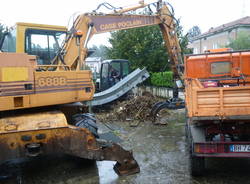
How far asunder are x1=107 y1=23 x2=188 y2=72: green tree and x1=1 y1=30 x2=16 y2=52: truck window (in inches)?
455

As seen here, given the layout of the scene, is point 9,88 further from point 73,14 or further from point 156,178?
point 73,14

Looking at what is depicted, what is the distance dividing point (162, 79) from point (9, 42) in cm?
1147

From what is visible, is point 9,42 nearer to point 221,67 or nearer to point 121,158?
point 121,158

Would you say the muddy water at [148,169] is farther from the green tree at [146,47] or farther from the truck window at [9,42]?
the green tree at [146,47]

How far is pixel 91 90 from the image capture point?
503 cm

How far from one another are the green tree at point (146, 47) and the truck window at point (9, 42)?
11.6 m

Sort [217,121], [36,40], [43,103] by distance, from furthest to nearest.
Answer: [36,40]
[43,103]
[217,121]

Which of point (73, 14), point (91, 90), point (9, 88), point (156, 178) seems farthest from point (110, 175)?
point (73, 14)

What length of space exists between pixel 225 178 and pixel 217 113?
4.45ft

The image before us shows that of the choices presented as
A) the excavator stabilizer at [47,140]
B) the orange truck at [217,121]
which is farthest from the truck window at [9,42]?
the orange truck at [217,121]

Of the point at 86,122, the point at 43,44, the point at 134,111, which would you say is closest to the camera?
the point at 86,122

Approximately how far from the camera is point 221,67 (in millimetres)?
6188

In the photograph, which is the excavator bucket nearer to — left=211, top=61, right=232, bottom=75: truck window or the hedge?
left=211, top=61, right=232, bottom=75: truck window

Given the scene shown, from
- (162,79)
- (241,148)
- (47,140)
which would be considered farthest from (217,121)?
(162,79)
